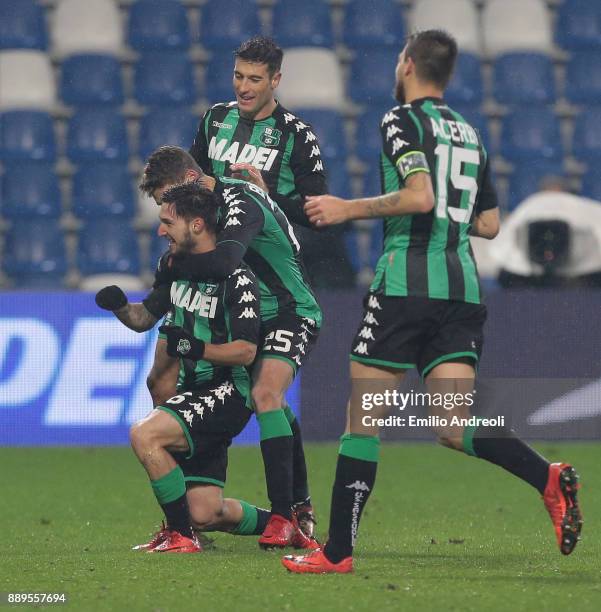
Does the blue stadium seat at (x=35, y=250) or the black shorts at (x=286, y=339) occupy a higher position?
the black shorts at (x=286, y=339)

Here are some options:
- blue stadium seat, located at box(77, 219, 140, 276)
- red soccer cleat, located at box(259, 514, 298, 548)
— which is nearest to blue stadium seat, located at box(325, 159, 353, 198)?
blue stadium seat, located at box(77, 219, 140, 276)

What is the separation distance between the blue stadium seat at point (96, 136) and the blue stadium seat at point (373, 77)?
2023 mm

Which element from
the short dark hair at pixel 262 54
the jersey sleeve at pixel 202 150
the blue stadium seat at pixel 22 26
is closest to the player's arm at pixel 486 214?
the short dark hair at pixel 262 54

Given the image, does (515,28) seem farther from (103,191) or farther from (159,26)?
(103,191)

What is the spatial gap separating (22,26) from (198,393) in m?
7.76

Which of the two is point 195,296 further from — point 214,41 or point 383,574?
point 214,41

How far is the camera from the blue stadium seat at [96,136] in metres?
12.1

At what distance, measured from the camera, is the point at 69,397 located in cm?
987

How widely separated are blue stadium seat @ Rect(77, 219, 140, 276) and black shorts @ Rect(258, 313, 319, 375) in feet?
19.2

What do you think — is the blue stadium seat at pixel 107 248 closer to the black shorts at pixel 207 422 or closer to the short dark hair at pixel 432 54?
the black shorts at pixel 207 422

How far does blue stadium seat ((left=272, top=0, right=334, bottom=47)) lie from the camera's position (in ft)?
41.5

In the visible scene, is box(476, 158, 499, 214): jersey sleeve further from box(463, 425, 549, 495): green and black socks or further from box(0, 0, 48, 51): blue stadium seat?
box(0, 0, 48, 51): blue stadium seat

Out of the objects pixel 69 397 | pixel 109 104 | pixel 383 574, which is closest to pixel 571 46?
pixel 109 104

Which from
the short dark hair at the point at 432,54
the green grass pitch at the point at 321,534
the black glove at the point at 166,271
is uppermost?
the short dark hair at the point at 432,54
